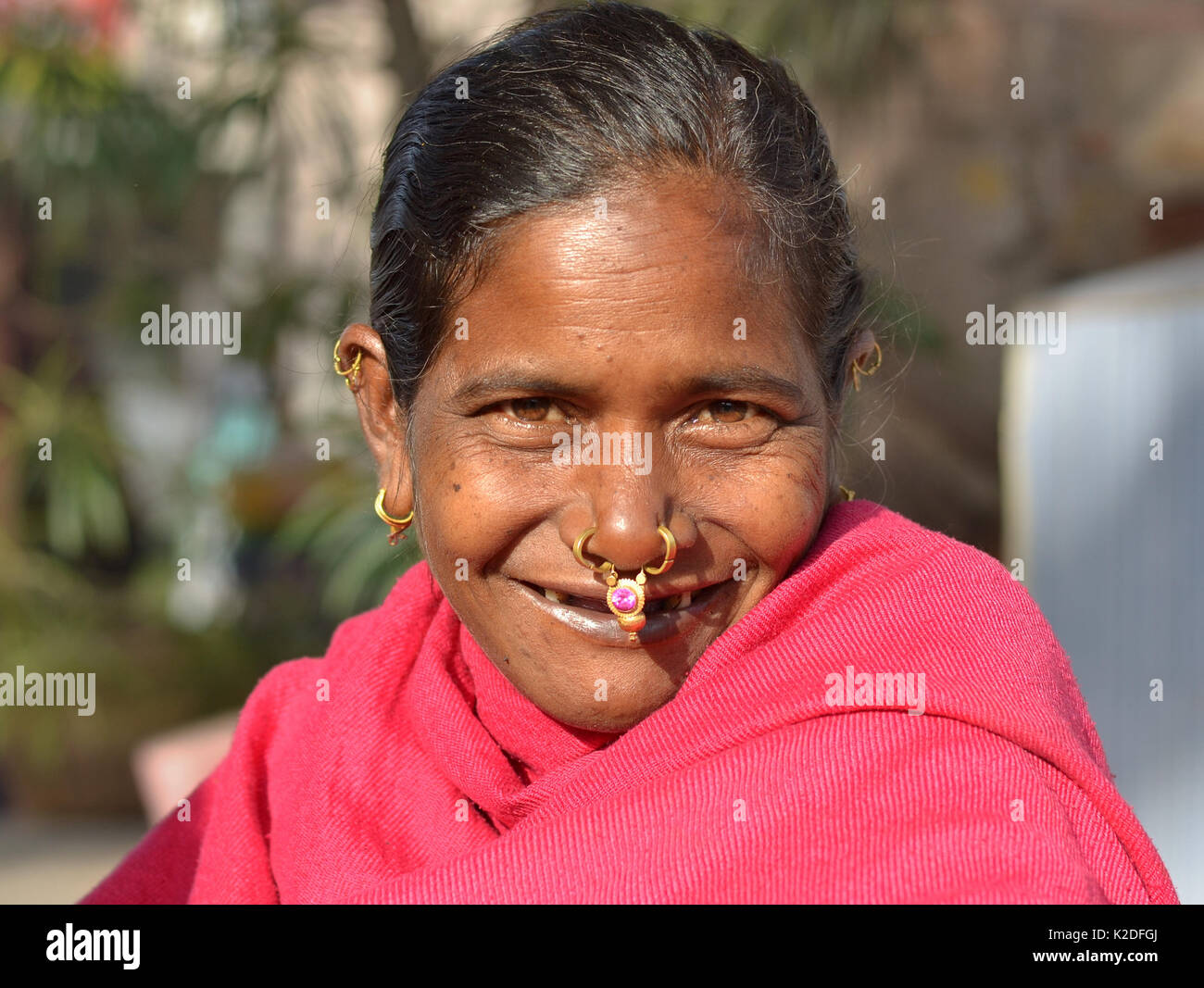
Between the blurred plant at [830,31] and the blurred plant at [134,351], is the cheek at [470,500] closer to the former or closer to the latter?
the blurred plant at [134,351]

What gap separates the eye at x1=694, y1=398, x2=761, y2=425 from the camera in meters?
1.47

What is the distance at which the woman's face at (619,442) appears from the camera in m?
1.41

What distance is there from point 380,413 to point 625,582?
1.80 ft

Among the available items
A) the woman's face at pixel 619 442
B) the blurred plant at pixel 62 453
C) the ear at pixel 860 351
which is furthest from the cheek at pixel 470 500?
the blurred plant at pixel 62 453

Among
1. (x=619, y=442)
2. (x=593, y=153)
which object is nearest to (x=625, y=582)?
(x=619, y=442)

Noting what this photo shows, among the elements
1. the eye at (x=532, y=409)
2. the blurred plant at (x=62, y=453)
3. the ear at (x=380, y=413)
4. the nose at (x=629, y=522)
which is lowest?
the nose at (x=629, y=522)

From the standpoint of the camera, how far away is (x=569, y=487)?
145cm

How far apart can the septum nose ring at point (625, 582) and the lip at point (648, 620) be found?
5 centimetres

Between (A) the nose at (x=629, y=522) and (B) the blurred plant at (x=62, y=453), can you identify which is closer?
(A) the nose at (x=629, y=522)

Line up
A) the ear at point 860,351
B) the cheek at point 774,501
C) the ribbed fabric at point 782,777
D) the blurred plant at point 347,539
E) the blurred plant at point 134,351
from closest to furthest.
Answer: the ribbed fabric at point 782,777 → the cheek at point 774,501 → the ear at point 860,351 → the blurred plant at point 347,539 → the blurred plant at point 134,351

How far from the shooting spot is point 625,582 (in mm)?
1415

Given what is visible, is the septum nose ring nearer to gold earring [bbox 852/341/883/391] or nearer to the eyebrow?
the eyebrow

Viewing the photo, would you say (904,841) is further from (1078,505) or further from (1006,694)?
(1078,505)

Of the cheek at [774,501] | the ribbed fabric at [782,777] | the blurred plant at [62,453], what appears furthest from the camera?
the blurred plant at [62,453]
